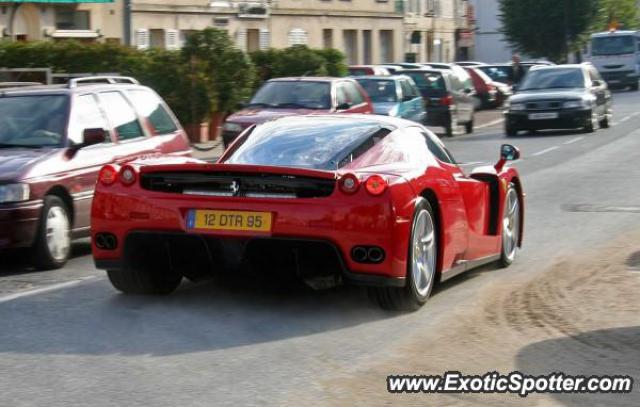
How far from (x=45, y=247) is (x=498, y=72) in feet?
154

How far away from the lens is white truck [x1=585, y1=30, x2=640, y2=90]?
64312mm

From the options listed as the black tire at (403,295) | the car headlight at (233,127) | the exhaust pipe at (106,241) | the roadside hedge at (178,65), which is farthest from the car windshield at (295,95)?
the black tire at (403,295)

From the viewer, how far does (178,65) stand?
29.9 m

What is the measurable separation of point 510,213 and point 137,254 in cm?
349

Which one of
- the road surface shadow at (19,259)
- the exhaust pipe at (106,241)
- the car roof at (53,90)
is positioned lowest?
the road surface shadow at (19,259)

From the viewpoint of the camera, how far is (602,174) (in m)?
21.3

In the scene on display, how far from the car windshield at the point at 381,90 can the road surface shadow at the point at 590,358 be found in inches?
857

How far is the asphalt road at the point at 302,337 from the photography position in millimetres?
6551

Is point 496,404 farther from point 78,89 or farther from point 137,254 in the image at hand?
point 78,89

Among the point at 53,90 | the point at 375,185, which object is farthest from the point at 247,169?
the point at 53,90

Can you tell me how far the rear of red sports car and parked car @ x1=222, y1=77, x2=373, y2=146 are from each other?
1438cm

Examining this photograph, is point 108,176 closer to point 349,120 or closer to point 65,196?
point 349,120

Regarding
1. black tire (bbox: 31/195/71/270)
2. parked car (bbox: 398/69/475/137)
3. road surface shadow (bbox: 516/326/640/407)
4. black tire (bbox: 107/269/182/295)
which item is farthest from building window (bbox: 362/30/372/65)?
road surface shadow (bbox: 516/326/640/407)

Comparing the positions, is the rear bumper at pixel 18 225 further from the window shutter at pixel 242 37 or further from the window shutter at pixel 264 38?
the window shutter at pixel 264 38
